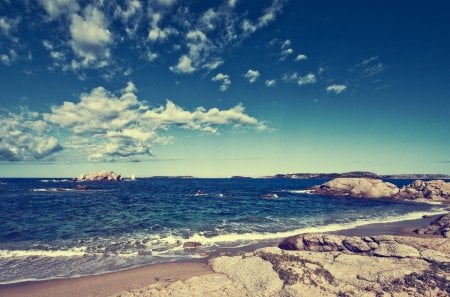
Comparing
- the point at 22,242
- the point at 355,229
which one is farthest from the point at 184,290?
the point at 355,229

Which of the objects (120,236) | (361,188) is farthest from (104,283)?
(361,188)

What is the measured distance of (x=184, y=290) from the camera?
12766 mm

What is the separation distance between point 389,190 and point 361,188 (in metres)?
6.26

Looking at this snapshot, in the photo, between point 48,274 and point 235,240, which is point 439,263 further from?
point 48,274

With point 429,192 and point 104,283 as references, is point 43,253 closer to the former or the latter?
point 104,283

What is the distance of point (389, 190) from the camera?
69938 mm

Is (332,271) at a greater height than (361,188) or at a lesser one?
lesser

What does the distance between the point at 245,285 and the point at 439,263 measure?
919cm

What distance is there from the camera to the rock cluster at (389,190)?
65.6 meters

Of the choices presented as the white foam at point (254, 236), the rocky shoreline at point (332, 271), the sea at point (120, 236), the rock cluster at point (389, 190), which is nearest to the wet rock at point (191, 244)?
the sea at point (120, 236)

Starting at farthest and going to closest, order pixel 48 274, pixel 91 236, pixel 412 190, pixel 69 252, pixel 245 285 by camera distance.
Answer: pixel 412 190, pixel 91 236, pixel 69 252, pixel 48 274, pixel 245 285

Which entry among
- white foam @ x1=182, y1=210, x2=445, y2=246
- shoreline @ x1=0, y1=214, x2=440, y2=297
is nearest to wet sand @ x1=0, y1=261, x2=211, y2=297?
shoreline @ x1=0, y1=214, x2=440, y2=297

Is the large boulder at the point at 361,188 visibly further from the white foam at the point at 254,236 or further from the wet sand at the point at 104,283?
the wet sand at the point at 104,283

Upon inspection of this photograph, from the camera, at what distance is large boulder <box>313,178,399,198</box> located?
69.6m
